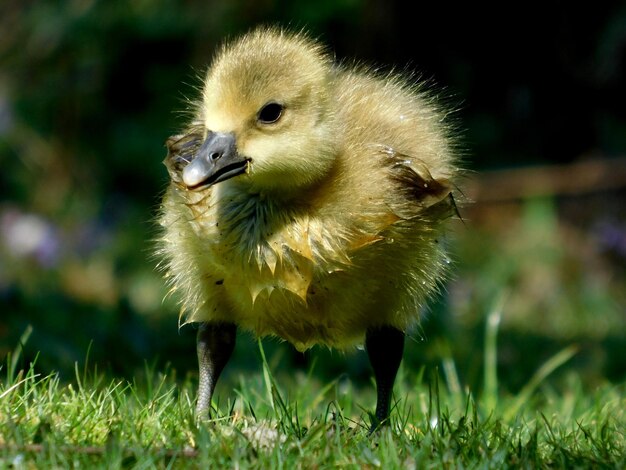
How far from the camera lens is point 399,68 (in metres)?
7.13

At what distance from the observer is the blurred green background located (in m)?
6.86

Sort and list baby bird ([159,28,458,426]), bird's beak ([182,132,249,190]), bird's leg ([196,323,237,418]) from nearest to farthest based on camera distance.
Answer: bird's beak ([182,132,249,190]), baby bird ([159,28,458,426]), bird's leg ([196,323,237,418])

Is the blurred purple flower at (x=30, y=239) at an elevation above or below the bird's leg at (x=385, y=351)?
below

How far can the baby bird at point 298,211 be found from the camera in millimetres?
2895

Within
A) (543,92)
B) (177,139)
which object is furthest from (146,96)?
(177,139)

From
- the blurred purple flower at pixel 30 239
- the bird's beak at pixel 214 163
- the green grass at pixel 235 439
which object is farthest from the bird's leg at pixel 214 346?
the blurred purple flower at pixel 30 239

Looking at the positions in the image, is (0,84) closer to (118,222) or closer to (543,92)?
(118,222)

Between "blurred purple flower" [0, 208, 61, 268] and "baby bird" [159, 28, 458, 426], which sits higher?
"baby bird" [159, 28, 458, 426]

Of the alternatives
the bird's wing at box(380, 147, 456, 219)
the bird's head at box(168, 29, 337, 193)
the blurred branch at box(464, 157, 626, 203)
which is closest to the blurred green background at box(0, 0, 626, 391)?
the blurred branch at box(464, 157, 626, 203)

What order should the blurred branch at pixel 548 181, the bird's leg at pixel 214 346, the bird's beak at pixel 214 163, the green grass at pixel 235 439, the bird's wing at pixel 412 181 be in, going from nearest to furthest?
the green grass at pixel 235 439 < the bird's beak at pixel 214 163 < the bird's wing at pixel 412 181 < the bird's leg at pixel 214 346 < the blurred branch at pixel 548 181

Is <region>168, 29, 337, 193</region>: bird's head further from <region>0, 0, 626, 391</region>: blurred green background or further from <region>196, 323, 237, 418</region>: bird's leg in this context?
<region>0, 0, 626, 391</region>: blurred green background

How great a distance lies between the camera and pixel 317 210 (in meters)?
2.95

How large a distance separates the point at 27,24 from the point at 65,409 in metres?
5.34

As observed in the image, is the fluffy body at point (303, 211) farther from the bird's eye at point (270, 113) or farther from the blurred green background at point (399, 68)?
the blurred green background at point (399, 68)
